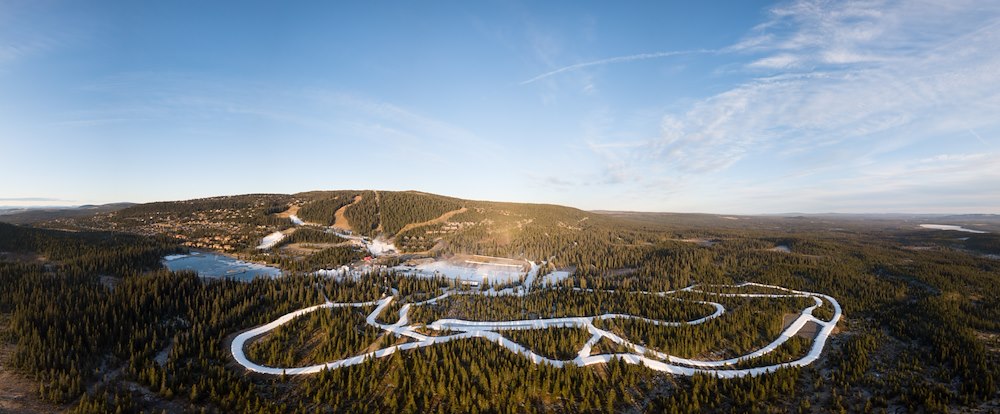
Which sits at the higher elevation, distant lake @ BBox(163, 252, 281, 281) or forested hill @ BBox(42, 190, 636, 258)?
forested hill @ BBox(42, 190, 636, 258)

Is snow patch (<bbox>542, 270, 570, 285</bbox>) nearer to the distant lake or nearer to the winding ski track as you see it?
the winding ski track

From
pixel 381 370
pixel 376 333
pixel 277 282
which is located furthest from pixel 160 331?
pixel 381 370

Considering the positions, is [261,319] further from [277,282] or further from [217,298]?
[277,282]

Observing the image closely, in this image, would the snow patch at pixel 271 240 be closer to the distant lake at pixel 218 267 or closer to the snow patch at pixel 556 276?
the distant lake at pixel 218 267

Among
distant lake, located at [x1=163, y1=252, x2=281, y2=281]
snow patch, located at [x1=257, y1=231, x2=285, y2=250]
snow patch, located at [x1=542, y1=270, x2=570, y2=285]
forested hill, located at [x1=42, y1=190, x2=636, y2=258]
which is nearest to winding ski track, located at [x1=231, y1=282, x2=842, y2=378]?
distant lake, located at [x1=163, y1=252, x2=281, y2=281]

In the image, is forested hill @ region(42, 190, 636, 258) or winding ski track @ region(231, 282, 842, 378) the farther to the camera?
forested hill @ region(42, 190, 636, 258)

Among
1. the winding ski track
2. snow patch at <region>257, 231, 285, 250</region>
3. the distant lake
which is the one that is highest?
snow patch at <region>257, 231, 285, 250</region>

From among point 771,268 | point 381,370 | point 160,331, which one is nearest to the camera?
point 381,370

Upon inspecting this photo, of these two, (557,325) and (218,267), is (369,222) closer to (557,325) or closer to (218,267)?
(218,267)

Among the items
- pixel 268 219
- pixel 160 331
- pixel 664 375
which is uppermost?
pixel 268 219
